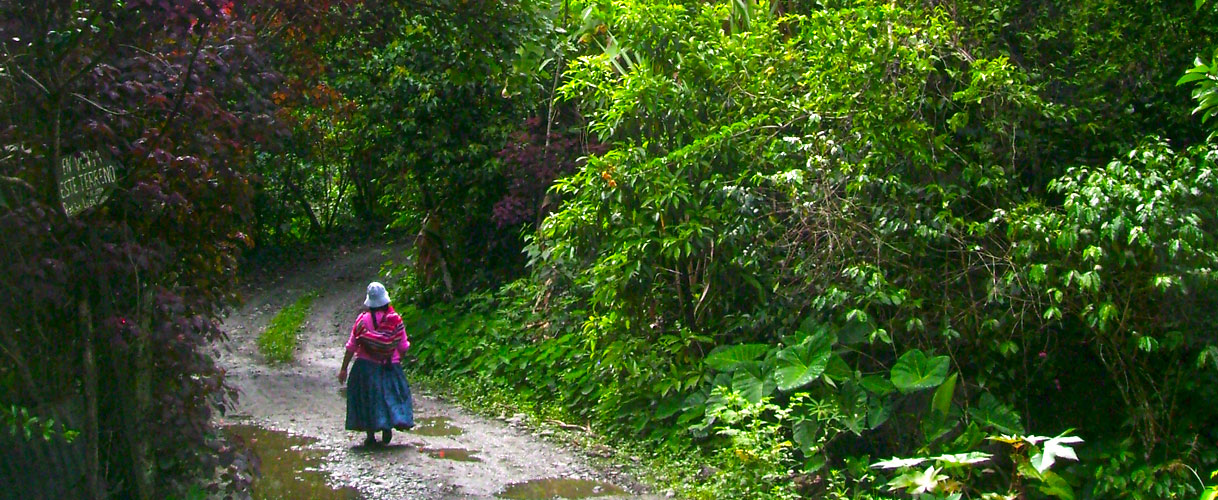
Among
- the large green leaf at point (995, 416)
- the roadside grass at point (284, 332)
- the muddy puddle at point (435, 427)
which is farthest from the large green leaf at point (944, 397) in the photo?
the roadside grass at point (284, 332)

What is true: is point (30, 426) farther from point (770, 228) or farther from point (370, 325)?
point (770, 228)

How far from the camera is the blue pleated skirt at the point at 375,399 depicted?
372 inches

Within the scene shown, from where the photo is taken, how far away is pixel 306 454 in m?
9.35

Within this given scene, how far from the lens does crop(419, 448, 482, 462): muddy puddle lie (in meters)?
9.16

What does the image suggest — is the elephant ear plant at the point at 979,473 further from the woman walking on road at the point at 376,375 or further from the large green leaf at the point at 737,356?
the woman walking on road at the point at 376,375

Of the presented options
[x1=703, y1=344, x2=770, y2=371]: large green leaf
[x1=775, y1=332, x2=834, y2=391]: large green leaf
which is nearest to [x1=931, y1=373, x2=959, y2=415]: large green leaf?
[x1=775, y1=332, x2=834, y2=391]: large green leaf

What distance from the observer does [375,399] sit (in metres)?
9.47

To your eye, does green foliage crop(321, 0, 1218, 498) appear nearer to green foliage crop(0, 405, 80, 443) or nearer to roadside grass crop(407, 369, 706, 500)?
roadside grass crop(407, 369, 706, 500)

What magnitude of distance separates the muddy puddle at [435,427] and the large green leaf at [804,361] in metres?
3.75

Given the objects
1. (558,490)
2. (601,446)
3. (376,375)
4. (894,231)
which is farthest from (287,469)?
(894,231)

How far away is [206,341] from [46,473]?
1094 mm

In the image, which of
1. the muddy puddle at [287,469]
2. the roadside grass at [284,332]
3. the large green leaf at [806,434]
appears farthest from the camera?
the roadside grass at [284,332]

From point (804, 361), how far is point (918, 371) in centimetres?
78

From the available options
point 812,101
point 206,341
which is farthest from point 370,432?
point 812,101
